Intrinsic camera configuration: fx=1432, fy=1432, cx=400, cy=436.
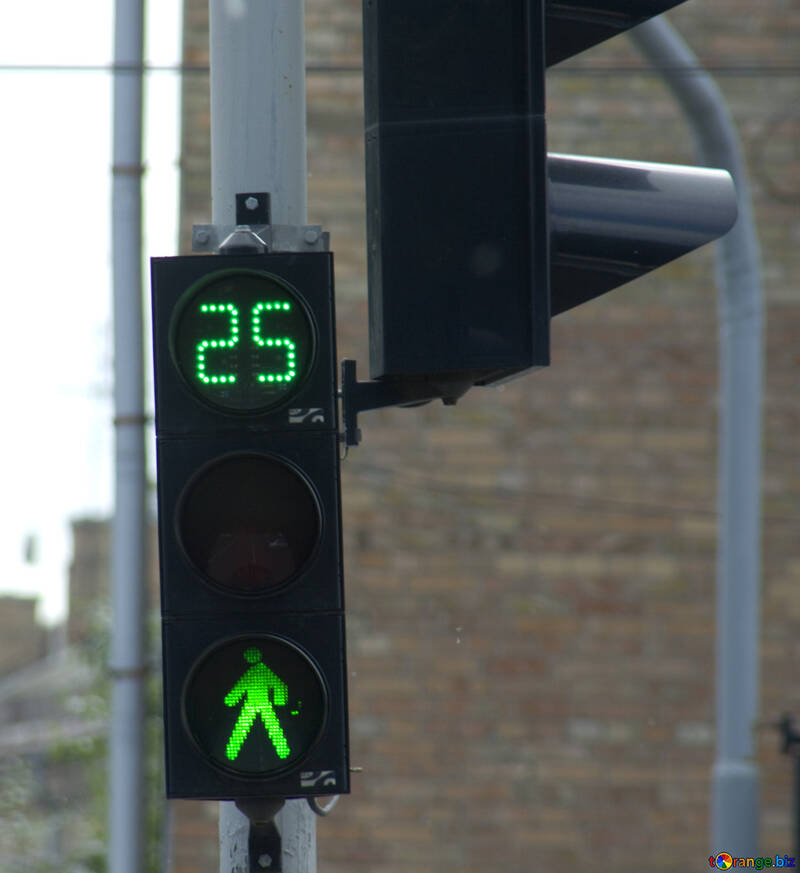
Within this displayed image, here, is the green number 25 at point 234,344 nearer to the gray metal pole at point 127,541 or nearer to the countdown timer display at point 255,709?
the countdown timer display at point 255,709

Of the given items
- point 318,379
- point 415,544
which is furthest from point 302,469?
point 415,544

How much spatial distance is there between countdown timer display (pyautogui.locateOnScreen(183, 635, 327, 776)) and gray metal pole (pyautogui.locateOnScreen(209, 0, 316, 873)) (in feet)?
1.44

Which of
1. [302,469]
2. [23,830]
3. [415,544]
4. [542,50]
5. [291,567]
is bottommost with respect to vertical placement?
[23,830]

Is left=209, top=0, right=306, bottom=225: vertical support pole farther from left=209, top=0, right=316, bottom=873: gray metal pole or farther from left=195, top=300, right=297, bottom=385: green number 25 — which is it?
left=195, top=300, right=297, bottom=385: green number 25

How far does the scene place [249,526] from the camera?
2730 millimetres

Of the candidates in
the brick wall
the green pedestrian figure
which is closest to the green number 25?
the green pedestrian figure

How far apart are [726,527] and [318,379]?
2.51 metres

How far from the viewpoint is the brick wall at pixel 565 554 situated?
7.13 meters

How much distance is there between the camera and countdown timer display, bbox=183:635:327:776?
107 inches

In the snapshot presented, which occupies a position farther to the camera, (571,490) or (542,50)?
(571,490)

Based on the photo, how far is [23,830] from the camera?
12008 millimetres

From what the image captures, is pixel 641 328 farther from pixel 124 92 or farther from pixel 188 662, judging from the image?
pixel 188 662

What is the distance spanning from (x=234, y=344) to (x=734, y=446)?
8.52 ft

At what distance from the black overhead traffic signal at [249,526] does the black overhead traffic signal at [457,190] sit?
0.17 m
